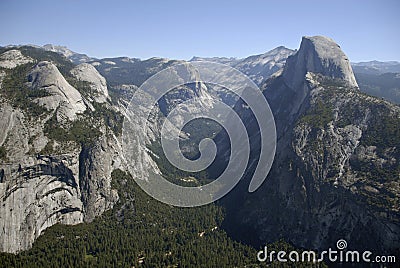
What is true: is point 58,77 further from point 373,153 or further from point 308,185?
point 373,153

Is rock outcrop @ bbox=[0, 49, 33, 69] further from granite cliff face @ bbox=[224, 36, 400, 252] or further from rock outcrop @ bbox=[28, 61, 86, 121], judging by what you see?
granite cliff face @ bbox=[224, 36, 400, 252]

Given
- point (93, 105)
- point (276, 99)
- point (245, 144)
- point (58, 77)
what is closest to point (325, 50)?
point (276, 99)

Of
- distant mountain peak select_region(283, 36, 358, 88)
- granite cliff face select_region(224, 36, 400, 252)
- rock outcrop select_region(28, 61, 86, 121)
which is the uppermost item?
distant mountain peak select_region(283, 36, 358, 88)

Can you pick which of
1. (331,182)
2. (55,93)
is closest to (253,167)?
(331,182)

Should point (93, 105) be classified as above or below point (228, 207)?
above

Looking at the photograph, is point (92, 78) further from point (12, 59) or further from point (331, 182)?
point (331, 182)

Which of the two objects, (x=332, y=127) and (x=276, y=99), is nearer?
(x=332, y=127)

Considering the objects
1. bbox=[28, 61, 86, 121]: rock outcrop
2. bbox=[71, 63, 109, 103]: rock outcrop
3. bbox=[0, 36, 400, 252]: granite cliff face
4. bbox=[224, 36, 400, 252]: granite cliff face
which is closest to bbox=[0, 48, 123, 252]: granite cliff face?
bbox=[28, 61, 86, 121]: rock outcrop
